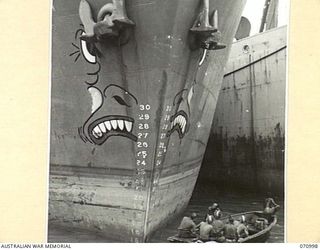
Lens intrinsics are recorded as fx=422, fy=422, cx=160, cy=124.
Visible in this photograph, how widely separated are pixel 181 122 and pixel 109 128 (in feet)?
1.18

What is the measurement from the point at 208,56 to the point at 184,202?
78 cm

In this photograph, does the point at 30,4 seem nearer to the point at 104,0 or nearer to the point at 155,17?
the point at 104,0

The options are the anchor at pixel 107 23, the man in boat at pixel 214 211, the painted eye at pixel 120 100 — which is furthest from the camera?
the man in boat at pixel 214 211

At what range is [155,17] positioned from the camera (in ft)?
6.35

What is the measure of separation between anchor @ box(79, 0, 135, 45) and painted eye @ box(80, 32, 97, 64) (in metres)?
0.02

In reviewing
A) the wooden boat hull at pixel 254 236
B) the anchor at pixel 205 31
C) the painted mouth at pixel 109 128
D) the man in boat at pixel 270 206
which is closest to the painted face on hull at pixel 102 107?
the painted mouth at pixel 109 128

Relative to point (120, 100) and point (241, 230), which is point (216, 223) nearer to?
point (241, 230)

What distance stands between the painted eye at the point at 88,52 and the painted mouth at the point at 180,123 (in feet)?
1.54

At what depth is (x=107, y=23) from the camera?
190cm

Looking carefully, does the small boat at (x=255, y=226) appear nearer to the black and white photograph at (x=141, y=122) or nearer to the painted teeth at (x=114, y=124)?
the black and white photograph at (x=141, y=122)

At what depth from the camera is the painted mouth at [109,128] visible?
6.57ft

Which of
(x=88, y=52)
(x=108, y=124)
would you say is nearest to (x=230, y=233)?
(x=108, y=124)

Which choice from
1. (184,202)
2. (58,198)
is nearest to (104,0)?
(58,198)

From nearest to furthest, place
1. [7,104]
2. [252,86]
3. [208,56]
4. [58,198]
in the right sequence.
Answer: [7,104] → [58,198] → [208,56] → [252,86]
